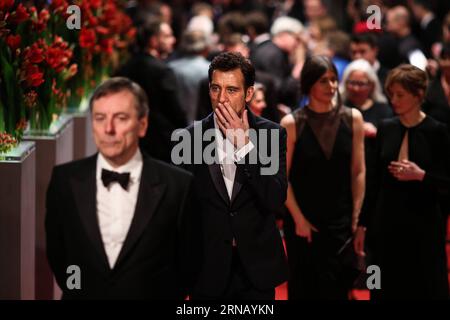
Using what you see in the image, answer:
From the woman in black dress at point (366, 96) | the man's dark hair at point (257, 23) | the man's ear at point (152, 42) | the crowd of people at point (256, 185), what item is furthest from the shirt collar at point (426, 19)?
the woman in black dress at point (366, 96)

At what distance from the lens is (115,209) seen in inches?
129

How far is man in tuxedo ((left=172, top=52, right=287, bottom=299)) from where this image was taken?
3.85 m

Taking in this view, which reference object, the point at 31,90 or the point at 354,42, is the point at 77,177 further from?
the point at 354,42

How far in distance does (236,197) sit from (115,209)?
0.73 m

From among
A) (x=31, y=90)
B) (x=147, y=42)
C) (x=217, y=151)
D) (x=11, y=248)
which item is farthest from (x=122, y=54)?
(x=217, y=151)

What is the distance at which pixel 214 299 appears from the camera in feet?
12.9

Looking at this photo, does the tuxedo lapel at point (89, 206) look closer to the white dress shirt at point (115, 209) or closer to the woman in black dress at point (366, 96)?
the white dress shirt at point (115, 209)

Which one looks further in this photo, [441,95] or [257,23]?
[257,23]

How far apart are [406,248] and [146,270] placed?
2302 mm

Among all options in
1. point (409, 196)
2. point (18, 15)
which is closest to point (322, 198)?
point (409, 196)

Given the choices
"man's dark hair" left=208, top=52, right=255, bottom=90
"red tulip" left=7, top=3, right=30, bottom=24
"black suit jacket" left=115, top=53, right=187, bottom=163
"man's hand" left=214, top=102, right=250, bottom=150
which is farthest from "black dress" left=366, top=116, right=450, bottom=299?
"black suit jacket" left=115, top=53, right=187, bottom=163

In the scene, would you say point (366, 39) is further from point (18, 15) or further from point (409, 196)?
point (18, 15)

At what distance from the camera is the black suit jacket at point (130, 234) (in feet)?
10.7
